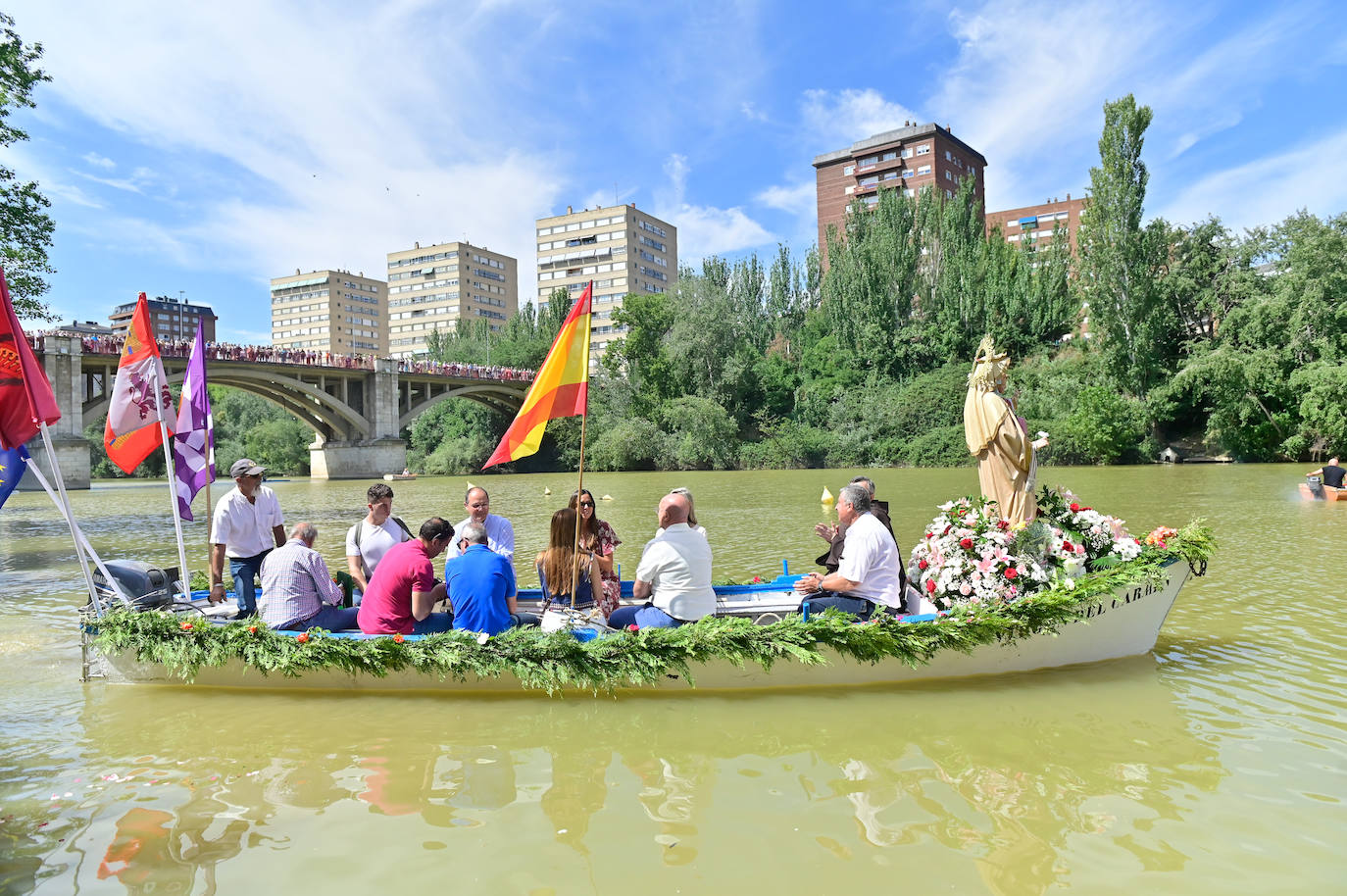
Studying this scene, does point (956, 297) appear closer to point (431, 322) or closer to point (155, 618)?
point (155, 618)


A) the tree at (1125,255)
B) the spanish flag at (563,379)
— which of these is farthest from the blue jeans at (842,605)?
the tree at (1125,255)

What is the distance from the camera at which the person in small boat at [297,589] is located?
7027 mm

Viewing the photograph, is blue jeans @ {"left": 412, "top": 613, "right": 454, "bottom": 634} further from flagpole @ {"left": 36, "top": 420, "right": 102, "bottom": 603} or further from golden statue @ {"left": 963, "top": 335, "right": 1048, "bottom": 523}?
golden statue @ {"left": 963, "top": 335, "right": 1048, "bottom": 523}

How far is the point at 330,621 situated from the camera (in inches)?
285

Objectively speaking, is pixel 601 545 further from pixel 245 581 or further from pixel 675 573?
pixel 245 581

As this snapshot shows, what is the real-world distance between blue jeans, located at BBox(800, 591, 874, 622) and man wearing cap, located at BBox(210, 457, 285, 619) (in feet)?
16.7

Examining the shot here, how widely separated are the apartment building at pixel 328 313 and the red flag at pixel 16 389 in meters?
125

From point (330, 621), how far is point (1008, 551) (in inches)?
238

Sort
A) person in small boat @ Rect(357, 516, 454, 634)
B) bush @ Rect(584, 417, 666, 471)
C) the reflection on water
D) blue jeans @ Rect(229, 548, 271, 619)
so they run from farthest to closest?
bush @ Rect(584, 417, 666, 471) → blue jeans @ Rect(229, 548, 271, 619) → person in small boat @ Rect(357, 516, 454, 634) → the reflection on water

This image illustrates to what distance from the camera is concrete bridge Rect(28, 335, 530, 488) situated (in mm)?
41250

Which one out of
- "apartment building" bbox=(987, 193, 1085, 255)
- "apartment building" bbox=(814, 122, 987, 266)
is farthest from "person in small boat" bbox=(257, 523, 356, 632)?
"apartment building" bbox=(987, 193, 1085, 255)

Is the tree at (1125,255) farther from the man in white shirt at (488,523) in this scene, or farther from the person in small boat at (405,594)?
the person in small boat at (405,594)

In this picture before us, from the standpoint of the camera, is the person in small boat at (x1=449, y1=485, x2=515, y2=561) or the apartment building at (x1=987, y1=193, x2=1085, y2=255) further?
the apartment building at (x1=987, y1=193, x2=1085, y2=255)

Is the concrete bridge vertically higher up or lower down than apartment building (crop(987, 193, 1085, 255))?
lower down
